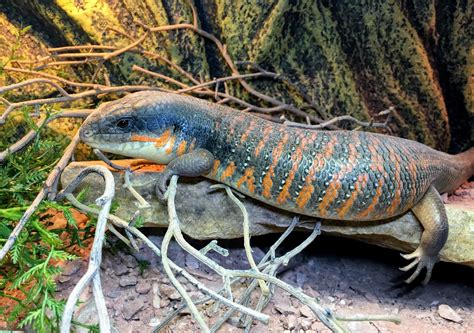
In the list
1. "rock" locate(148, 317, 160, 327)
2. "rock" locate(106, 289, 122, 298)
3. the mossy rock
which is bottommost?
"rock" locate(148, 317, 160, 327)

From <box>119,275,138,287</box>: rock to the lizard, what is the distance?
1.75 ft

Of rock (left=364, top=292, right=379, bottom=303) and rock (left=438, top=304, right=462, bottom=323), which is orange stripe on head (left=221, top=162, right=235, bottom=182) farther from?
rock (left=438, top=304, right=462, bottom=323)

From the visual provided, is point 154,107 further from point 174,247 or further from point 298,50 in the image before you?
point 298,50

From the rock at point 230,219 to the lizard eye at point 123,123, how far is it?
30 cm

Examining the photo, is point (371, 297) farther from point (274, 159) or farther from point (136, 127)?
point (136, 127)

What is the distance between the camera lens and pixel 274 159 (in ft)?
7.14

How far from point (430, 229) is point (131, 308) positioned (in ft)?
5.58

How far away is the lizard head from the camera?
2031 millimetres

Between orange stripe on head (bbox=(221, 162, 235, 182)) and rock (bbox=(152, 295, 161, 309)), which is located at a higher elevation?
orange stripe on head (bbox=(221, 162, 235, 182))

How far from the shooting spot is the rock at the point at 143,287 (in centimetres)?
215

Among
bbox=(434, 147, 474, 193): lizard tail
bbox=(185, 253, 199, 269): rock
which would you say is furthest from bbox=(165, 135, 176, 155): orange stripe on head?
bbox=(434, 147, 474, 193): lizard tail

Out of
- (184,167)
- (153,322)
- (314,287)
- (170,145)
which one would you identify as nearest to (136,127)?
(170,145)

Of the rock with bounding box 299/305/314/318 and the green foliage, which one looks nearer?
the green foliage

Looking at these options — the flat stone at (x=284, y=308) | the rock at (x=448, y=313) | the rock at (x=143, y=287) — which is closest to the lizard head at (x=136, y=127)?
the rock at (x=143, y=287)
